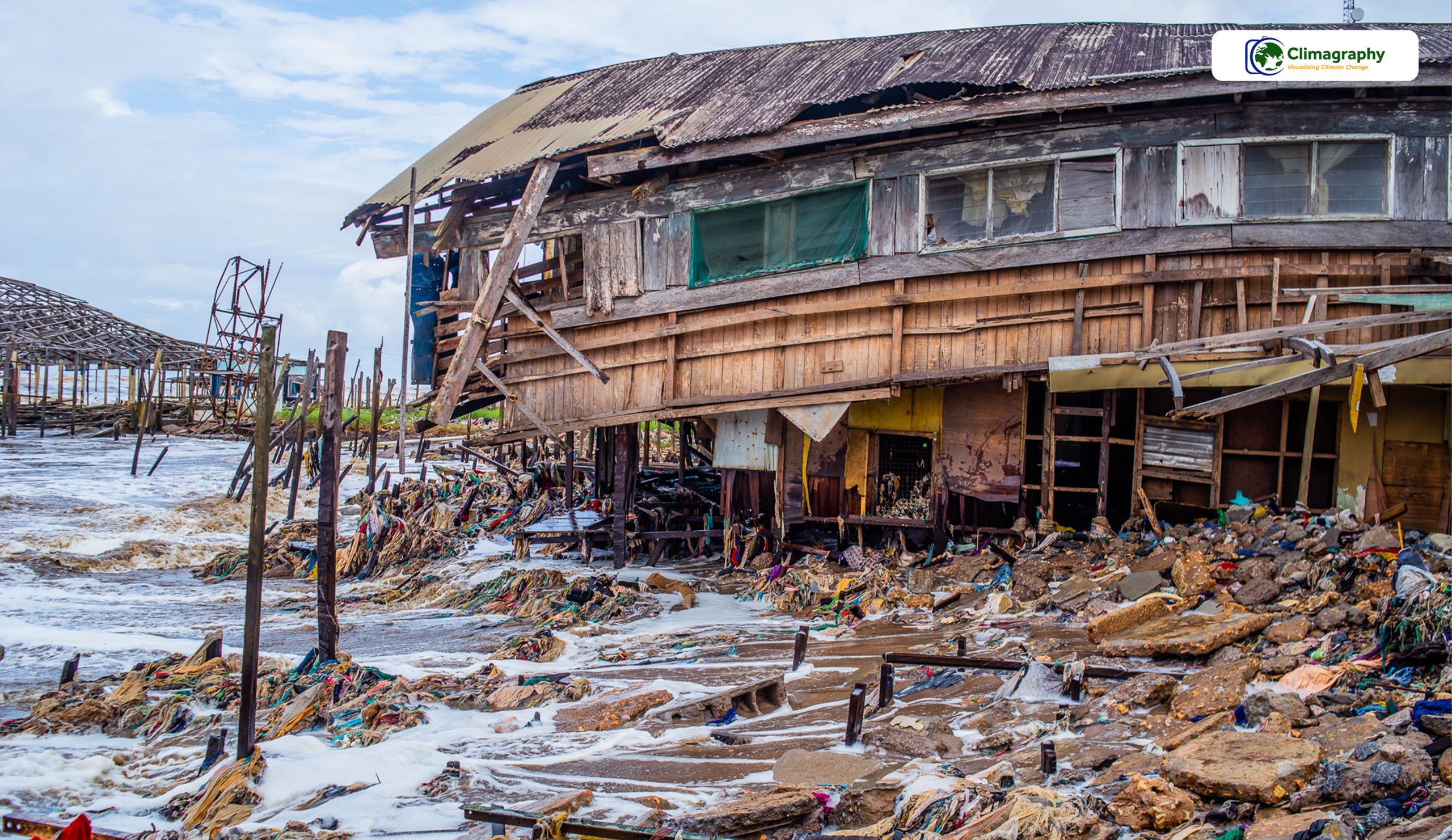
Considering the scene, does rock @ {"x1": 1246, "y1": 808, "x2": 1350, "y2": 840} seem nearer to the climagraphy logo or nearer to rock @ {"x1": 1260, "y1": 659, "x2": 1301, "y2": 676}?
rock @ {"x1": 1260, "y1": 659, "x2": 1301, "y2": 676}

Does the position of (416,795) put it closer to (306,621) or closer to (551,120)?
(306,621)

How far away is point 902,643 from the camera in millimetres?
9445

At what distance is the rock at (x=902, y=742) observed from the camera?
20.9ft

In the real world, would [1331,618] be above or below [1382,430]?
below

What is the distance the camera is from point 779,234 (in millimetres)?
12617

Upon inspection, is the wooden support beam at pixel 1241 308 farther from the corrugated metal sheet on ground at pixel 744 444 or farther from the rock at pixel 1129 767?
the rock at pixel 1129 767

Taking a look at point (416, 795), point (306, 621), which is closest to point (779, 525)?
point (306, 621)

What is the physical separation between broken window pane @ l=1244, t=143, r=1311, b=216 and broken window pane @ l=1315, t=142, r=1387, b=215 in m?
0.14

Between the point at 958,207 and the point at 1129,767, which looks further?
the point at 958,207

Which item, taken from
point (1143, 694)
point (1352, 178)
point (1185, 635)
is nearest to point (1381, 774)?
point (1143, 694)

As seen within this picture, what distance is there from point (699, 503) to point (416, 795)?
937cm

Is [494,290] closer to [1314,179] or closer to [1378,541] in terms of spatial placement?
[1314,179]

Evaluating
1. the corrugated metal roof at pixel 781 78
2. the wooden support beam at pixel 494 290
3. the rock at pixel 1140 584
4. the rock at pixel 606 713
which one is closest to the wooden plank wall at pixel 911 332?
the wooden support beam at pixel 494 290

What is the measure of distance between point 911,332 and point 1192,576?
14.6 ft
